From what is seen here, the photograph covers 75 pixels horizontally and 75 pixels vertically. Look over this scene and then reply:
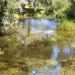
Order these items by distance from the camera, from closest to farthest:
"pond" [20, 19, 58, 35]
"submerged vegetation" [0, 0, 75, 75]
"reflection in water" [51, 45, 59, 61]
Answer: "submerged vegetation" [0, 0, 75, 75], "reflection in water" [51, 45, 59, 61], "pond" [20, 19, 58, 35]

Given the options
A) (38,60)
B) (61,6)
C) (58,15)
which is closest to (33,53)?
(38,60)

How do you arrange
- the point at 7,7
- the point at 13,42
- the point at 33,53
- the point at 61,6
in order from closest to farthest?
the point at 33,53 < the point at 13,42 < the point at 7,7 < the point at 61,6

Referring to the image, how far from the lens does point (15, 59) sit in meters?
15.1

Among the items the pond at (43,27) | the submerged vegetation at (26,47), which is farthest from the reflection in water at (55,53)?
the pond at (43,27)

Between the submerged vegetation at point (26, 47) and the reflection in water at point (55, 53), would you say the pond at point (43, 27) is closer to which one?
the submerged vegetation at point (26, 47)

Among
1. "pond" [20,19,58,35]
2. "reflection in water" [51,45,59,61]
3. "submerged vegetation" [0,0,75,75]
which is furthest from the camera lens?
"pond" [20,19,58,35]

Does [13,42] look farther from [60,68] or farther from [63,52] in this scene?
[60,68]

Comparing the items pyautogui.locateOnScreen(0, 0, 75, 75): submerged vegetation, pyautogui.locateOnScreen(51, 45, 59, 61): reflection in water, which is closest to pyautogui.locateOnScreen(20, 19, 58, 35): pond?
pyautogui.locateOnScreen(0, 0, 75, 75): submerged vegetation

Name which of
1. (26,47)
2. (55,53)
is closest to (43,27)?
(26,47)

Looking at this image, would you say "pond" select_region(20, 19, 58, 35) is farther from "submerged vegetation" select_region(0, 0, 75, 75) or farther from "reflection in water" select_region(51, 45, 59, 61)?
"reflection in water" select_region(51, 45, 59, 61)

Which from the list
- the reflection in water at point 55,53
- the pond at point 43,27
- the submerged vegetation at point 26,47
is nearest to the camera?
the submerged vegetation at point 26,47

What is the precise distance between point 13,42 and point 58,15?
65.3ft

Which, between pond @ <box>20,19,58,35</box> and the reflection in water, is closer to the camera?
the reflection in water

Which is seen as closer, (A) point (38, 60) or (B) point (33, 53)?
(A) point (38, 60)
